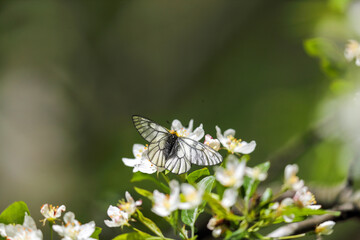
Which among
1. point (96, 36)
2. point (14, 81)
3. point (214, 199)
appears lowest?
point (214, 199)

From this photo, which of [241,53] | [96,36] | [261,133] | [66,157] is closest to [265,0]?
[241,53]

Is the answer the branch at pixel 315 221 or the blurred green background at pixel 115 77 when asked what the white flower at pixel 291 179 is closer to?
the branch at pixel 315 221

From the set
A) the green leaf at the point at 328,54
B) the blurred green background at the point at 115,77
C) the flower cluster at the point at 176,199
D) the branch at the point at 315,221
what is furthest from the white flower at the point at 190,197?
the blurred green background at the point at 115,77

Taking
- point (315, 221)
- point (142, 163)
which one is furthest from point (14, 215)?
point (315, 221)

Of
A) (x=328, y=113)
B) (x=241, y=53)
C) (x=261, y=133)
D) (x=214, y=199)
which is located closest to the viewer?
(x=214, y=199)

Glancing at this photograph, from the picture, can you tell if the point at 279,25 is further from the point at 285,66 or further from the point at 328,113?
the point at 328,113

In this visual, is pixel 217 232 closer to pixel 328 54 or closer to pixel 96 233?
pixel 96 233

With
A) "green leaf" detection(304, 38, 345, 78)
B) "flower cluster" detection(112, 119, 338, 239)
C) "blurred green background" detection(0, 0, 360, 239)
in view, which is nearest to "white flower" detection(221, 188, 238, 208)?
"flower cluster" detection(112, 119, 338, 239)
